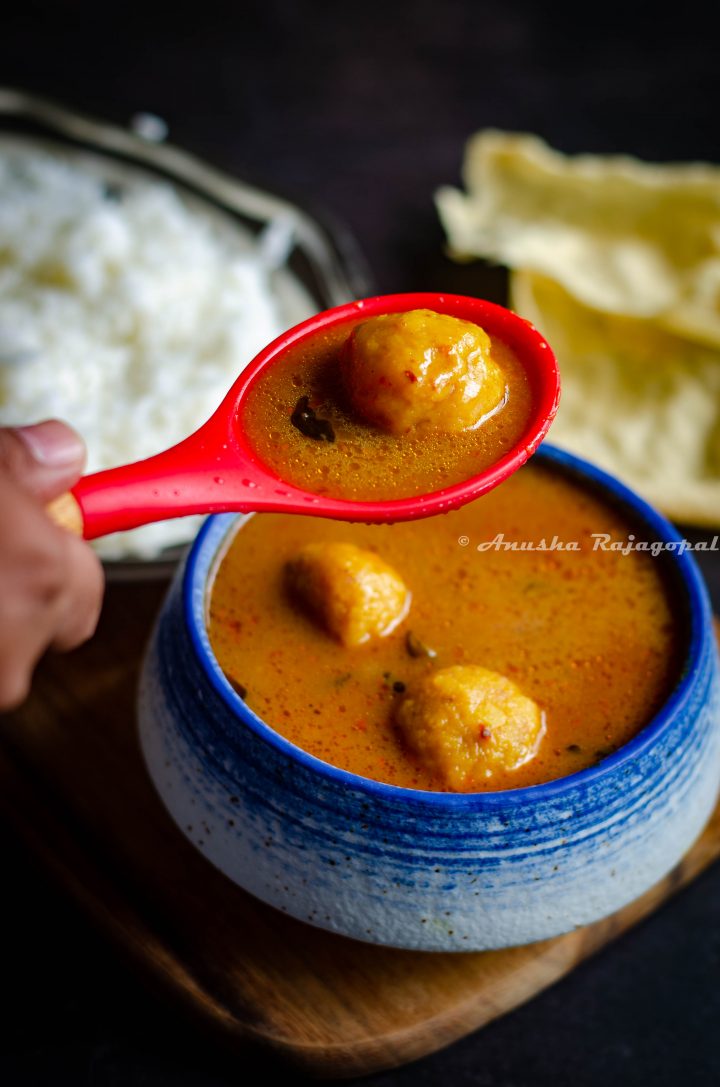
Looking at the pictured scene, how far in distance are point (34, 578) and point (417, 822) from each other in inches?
16.4

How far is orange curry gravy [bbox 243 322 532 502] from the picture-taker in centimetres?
118

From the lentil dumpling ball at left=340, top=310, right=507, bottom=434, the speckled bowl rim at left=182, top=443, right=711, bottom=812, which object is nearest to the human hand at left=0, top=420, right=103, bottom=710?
the speckled bowl rim at left=182, top=443, right=711, bottom=812

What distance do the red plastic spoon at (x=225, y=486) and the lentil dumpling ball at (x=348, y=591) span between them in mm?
149

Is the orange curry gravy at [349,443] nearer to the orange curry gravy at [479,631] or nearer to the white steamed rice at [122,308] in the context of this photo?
the orange curry gravy at [479,631]

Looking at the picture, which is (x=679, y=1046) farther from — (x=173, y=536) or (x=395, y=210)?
(x=395, y=210)

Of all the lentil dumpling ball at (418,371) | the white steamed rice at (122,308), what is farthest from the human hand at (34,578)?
the white steamed rice at (122,308)

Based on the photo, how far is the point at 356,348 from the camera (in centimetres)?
119

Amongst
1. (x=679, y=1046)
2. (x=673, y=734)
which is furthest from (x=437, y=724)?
(x=679, y=1046)

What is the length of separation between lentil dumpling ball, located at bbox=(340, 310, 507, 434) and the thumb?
29 cm

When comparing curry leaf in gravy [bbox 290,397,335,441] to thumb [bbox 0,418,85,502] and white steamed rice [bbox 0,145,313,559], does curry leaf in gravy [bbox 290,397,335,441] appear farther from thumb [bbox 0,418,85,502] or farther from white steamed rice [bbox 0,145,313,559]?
white steamed rice [bbox 0,145,313,559]

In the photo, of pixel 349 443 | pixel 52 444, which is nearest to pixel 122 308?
pixel 349 443

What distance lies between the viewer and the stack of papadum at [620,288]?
84.1 inches

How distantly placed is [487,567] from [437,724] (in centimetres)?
28

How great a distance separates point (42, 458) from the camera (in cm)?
103
